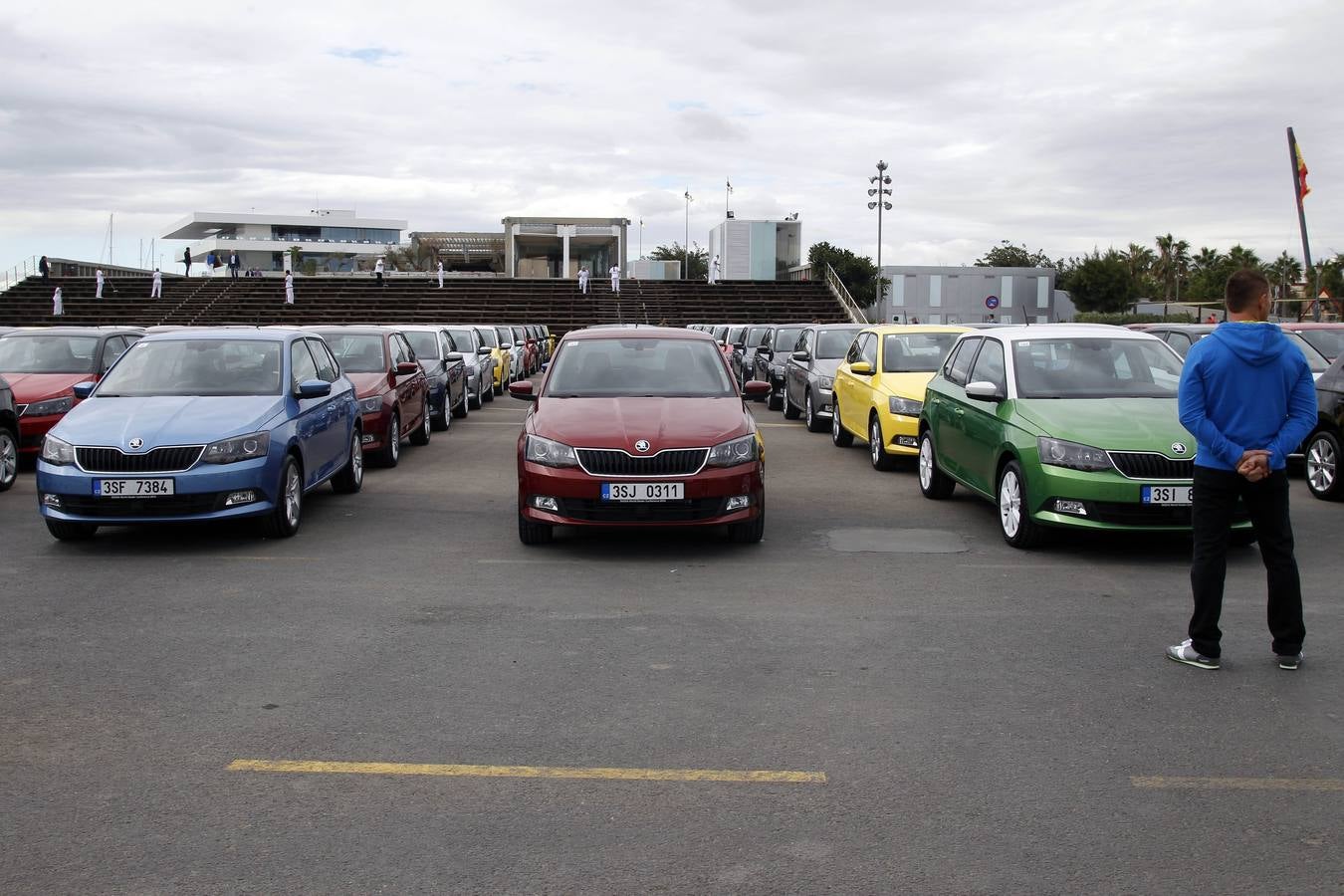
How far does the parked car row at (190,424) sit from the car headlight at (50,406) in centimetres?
1

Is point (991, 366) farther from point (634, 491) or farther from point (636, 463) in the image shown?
point (634, 491)

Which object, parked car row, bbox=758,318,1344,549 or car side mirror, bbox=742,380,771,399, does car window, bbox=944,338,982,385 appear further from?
car side mirror, bbox=742,380,771,399

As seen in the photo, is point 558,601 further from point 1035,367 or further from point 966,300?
point 966,300

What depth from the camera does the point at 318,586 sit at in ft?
25.0

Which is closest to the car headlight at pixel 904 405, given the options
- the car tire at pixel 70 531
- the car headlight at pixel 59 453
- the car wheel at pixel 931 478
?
the car wheel at pixel 931 478

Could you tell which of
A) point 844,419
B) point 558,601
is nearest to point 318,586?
point 558,601

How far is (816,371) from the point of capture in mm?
17766

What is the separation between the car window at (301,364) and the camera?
10203 millimetres

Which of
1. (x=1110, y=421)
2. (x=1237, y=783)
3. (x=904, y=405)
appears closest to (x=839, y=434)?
(x=904, y=405)

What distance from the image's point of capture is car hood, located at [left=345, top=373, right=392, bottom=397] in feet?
44.7

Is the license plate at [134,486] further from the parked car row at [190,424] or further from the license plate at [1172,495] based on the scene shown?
the license plate at [1172,495]

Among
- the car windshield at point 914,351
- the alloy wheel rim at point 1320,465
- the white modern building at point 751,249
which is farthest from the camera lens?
the white modern building at point 751,249

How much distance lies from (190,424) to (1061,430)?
6323mm

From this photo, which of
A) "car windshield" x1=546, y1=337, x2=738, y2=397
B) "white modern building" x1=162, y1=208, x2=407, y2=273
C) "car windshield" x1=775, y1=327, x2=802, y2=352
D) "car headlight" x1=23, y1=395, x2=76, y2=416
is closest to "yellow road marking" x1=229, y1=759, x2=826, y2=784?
"car windshield" x1=546, y1=337, x2=738, y2=397
